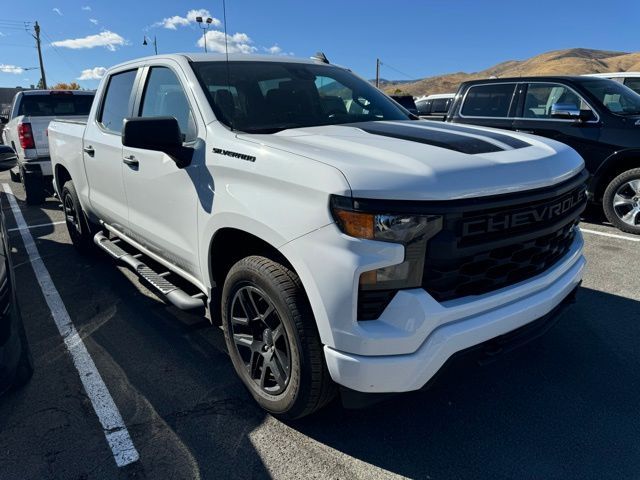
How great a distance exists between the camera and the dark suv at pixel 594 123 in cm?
596

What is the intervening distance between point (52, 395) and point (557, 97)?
6795 millimetres

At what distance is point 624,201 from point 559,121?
51.9 inches

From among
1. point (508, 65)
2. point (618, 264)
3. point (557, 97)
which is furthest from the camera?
point (508, 65)

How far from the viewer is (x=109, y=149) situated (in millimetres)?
3893

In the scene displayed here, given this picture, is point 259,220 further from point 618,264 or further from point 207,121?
point 618,264

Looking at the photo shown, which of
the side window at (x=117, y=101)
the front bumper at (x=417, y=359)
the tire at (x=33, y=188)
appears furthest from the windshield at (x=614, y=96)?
the tire at (x=33, y=188)

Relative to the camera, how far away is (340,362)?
6.61 feet

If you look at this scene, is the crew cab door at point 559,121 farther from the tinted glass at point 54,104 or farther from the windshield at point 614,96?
the tinted glass at point 54,104

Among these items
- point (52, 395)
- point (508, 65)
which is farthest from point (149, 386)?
point (508, 65)

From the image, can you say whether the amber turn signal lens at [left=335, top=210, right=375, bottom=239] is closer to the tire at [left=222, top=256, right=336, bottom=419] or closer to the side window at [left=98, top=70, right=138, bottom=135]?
the tire at [left=222, top=256, right=336, bottom=419]

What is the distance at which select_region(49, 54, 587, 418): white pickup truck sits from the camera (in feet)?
6.33

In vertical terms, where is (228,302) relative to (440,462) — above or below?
above

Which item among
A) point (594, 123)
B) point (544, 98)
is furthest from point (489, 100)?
point (594, 123)

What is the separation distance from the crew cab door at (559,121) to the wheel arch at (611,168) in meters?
0.16
